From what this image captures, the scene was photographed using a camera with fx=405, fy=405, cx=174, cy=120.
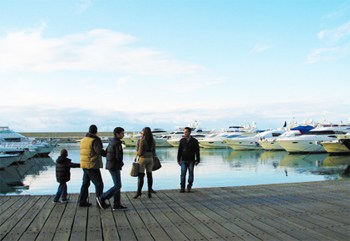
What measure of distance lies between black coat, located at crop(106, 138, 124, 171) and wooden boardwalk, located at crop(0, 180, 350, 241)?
3.09ft

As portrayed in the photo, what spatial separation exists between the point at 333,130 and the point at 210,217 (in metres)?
41.3

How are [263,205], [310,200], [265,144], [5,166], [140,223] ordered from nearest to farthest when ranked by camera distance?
[140,223] → [263,205] → [310,200] → [5,166] → [265,144]

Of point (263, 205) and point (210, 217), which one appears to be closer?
point (210, 217)

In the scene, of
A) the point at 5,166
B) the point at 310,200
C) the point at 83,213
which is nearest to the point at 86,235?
the point at 83,213

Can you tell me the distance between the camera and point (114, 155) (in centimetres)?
852

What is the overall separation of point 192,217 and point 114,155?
211 centimetres

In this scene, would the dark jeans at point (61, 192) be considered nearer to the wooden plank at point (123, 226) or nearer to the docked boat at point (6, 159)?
the wooden plank at point (123, 226)

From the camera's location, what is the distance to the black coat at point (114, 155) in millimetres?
8500

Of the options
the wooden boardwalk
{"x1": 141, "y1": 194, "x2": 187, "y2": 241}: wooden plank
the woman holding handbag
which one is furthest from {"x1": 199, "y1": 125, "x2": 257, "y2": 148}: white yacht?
{"x1": 141, "y1": 194, "x2": 187, "y2": 241}: wooden plank

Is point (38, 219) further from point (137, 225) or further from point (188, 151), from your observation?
point (188, 151)

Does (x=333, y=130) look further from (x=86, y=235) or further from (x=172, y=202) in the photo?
(x=86, y=235)

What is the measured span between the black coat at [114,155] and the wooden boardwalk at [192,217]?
941mm

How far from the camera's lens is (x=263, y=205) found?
8.94m

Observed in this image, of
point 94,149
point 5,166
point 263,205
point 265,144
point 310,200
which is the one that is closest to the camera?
point 94,149
